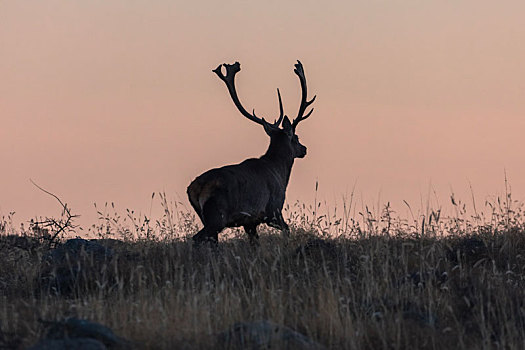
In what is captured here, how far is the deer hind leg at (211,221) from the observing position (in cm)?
1284

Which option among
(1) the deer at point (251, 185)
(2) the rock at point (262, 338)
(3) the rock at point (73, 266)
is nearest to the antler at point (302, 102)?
(1) the deer at point (251, 185)

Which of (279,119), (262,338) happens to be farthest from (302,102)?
(262,338)

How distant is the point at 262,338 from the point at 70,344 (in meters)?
1.42

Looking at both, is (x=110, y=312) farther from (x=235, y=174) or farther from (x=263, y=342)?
(x=235, y=174)

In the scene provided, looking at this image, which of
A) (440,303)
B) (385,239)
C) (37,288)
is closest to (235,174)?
(385,239)

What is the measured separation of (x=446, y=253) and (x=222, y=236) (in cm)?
383

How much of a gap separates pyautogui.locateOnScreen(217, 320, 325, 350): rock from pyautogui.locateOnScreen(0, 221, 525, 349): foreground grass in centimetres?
14

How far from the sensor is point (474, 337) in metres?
7.81

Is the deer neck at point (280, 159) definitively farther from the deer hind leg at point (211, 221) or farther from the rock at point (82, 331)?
the rock at point (82, 331)

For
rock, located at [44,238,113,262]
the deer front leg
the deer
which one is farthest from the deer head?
rock, located at [44,238,113,262]

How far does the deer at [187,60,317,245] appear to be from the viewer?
12891 mm

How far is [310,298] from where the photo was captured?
8969mm

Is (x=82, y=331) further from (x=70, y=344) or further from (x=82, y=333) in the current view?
(x=70, y=344)

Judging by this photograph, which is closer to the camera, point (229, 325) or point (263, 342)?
point (263, 342)
